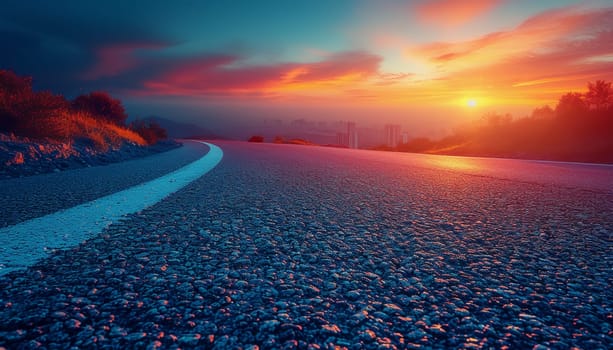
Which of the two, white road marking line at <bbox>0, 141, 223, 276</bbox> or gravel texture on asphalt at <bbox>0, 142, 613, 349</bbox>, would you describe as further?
white road marking line at <bbox>0, 141, 223, 276</bbox>

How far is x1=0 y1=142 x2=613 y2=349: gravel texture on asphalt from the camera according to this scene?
1.10 metres

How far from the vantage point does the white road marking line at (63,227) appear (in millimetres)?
1740

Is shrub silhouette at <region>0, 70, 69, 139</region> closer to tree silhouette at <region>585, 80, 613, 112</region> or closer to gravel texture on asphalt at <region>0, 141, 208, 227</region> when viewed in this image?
gravel texture on asphalt at <region>0, 141, 208, 227</region>

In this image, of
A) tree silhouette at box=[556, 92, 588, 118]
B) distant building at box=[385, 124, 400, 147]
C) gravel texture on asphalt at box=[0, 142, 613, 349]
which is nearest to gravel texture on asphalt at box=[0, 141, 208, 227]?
gravel texture on asphalt at box=[0, 142, 613, 349]

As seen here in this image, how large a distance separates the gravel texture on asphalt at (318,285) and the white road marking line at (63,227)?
12cm

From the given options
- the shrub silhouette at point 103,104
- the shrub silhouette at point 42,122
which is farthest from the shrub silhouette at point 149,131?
the shrub silhouette at point 42,122

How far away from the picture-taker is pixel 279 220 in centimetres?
270

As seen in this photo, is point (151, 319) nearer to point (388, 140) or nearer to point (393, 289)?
point (393, 289)

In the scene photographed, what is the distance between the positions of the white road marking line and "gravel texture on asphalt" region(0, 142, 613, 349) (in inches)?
4.8

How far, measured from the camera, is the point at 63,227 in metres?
2.27

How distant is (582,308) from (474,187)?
12.9 feet

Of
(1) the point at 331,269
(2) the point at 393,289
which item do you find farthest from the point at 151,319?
(2) the point at 393,289

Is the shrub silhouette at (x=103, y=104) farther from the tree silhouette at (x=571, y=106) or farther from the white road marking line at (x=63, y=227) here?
the tree silhouette at (x=571, y=106)

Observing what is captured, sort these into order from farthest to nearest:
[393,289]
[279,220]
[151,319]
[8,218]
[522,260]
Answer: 1. [279,220]
2. [8,218]
3. [522,260]
4. [393,289]
5. [151,319]
